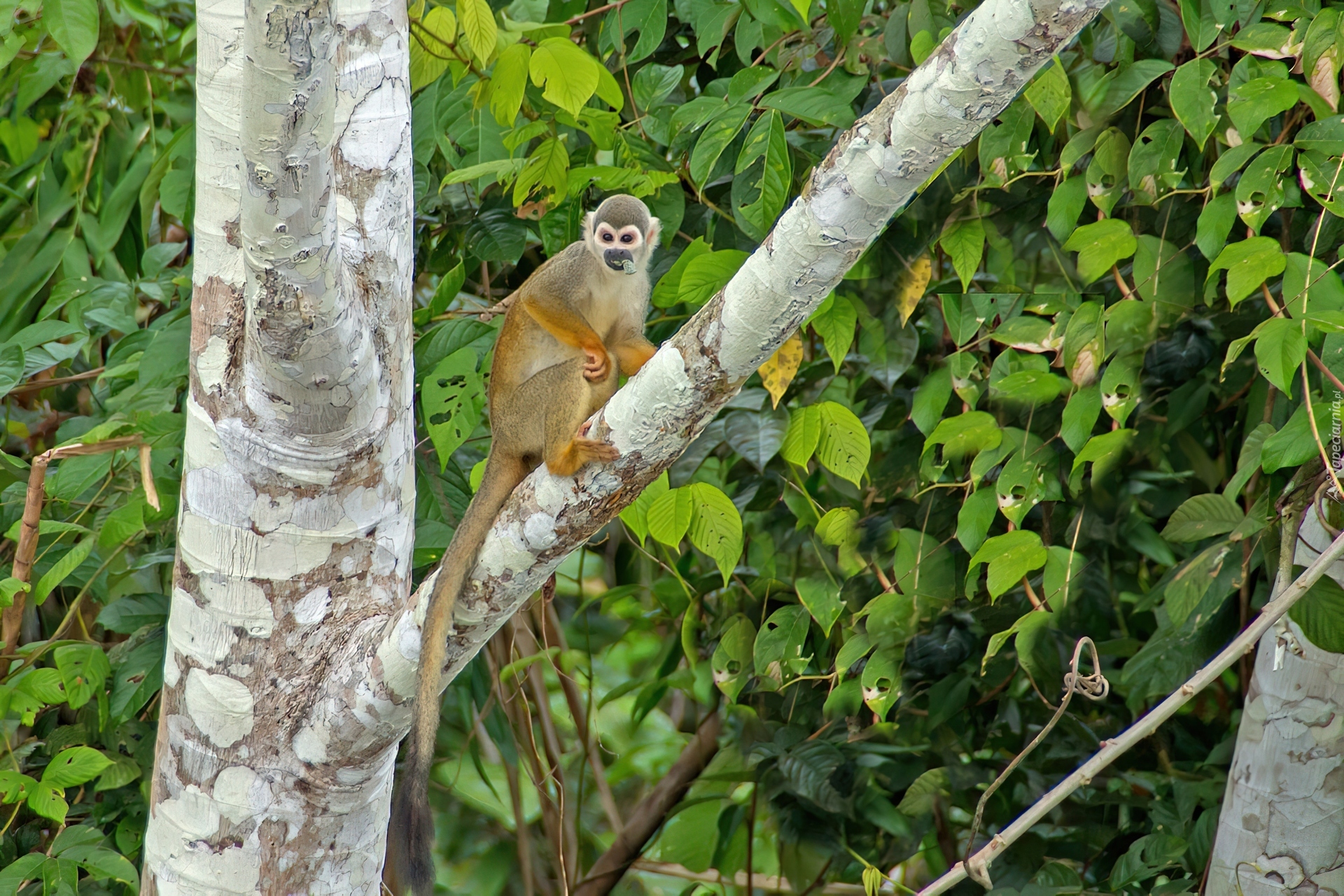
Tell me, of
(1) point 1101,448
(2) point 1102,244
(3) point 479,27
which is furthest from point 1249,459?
(3) point 479,27

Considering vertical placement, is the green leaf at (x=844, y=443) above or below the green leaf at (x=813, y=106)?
below

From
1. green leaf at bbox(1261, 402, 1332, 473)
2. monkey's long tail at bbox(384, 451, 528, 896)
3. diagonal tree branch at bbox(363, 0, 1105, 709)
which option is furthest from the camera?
green leaf at bbox(1261, 402, 1332, 473)

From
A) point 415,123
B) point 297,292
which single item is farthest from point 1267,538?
point 415,123

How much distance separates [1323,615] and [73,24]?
2.75 m

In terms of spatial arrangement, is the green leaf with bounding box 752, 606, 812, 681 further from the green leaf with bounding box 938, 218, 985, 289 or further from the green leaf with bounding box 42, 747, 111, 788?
the green leaf with bounding box 42, 747, 111, 788

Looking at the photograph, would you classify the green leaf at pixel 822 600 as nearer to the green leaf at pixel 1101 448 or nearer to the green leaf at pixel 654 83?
the green leaf at pixel 1101 448

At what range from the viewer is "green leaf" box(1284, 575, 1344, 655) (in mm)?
1982

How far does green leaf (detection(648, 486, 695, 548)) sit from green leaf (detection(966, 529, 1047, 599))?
1.98 feet

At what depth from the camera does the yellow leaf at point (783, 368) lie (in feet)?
7.85

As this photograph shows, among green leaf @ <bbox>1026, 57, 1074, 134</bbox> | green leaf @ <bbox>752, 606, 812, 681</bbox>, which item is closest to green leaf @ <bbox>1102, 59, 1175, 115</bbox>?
green leaf @ <bbox>1026, 57, 1074, 134</bbox>

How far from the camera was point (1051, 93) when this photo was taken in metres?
2.24

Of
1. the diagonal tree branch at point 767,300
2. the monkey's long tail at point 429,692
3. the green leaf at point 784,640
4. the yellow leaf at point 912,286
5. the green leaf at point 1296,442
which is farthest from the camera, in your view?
the green leaf at point 784,640

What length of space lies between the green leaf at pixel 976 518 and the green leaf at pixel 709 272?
28.6 inches

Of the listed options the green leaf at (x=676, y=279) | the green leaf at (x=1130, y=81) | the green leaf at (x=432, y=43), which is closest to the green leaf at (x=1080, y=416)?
the green leaf at (x=1130, y=81)
